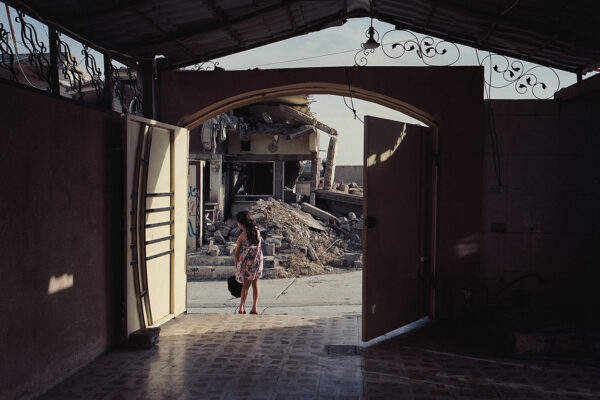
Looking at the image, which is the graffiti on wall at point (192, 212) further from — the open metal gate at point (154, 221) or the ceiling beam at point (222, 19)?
the ceiling beam at point (222, 19)

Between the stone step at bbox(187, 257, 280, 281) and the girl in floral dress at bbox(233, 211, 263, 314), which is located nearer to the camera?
the girl in floral dress at bbox(233, 211, 263, 314)

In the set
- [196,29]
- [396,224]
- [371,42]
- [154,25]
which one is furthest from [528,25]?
[154,25]

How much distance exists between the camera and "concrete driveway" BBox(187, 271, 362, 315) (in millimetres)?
8453

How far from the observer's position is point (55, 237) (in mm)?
4379

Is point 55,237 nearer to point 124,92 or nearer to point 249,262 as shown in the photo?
point 124,92

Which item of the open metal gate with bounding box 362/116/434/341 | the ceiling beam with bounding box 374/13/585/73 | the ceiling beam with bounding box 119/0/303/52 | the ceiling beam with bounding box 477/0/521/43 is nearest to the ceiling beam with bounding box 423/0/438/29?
the ceiling beam with bounding box 374/13/585/73

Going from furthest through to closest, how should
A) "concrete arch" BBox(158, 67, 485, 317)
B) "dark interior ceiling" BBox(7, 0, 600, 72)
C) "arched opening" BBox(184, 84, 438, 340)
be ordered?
"arched opening" BBox(184, 84, 438, 340) → "concrete arch" BBox(158, 67, 485, 317) → "dark interior ceiling" BBox(7, 0, 600, 72)

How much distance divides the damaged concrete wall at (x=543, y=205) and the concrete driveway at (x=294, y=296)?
239cm

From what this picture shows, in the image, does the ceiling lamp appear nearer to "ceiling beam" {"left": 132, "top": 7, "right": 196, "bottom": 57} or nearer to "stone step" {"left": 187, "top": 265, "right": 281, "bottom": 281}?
"ceiling beam" {"left": 132, "top": 7, "right": 196, "bottom": 57}

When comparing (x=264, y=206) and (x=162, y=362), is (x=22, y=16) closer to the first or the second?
(x=162, y=362)

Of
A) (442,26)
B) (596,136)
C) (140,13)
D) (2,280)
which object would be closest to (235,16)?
(140,13)

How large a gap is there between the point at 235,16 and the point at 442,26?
8.06 feet

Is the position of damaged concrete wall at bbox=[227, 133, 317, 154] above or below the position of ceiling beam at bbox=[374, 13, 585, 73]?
above

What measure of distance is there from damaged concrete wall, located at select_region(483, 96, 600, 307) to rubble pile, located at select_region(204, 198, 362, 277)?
6.80 m
